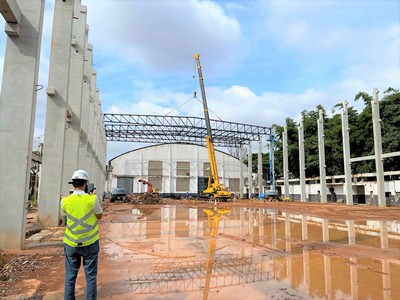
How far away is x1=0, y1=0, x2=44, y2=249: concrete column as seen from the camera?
8.71 metres

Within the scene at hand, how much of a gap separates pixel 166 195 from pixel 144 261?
165ft

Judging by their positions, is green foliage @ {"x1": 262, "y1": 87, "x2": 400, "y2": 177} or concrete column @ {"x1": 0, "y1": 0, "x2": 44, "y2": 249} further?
green foliage @ {"x1": 262, "y1": 87, "x2": 400, "y2": 177}

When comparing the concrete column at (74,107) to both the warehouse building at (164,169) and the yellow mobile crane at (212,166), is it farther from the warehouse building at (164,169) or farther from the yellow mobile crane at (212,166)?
the warehouse building at (164,169)

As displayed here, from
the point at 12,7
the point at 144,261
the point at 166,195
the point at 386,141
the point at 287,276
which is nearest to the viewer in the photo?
the point at 287,276

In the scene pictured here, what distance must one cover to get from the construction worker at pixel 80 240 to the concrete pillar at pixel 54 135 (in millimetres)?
10895

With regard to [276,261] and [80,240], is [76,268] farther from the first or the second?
[276,261]

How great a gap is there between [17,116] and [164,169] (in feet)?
163

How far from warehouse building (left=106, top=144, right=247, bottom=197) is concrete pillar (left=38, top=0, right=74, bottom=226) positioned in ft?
142

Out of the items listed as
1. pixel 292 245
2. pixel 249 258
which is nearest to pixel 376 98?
pixel 292 245

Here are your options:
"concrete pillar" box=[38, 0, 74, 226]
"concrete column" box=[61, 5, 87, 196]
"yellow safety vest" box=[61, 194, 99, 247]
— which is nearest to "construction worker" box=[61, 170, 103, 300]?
"yellow safety vest" box=[61, 194, 99, 247]

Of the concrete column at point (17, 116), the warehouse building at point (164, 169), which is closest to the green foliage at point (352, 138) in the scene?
the warehouse building at point (164, 169)

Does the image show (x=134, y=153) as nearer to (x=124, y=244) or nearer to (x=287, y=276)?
(x=124, y=244)

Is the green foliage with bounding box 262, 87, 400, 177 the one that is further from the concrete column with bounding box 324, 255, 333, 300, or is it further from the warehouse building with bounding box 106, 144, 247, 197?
the concrete column with bounding box 324, 255, 333, 300

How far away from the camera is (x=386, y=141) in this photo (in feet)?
121
